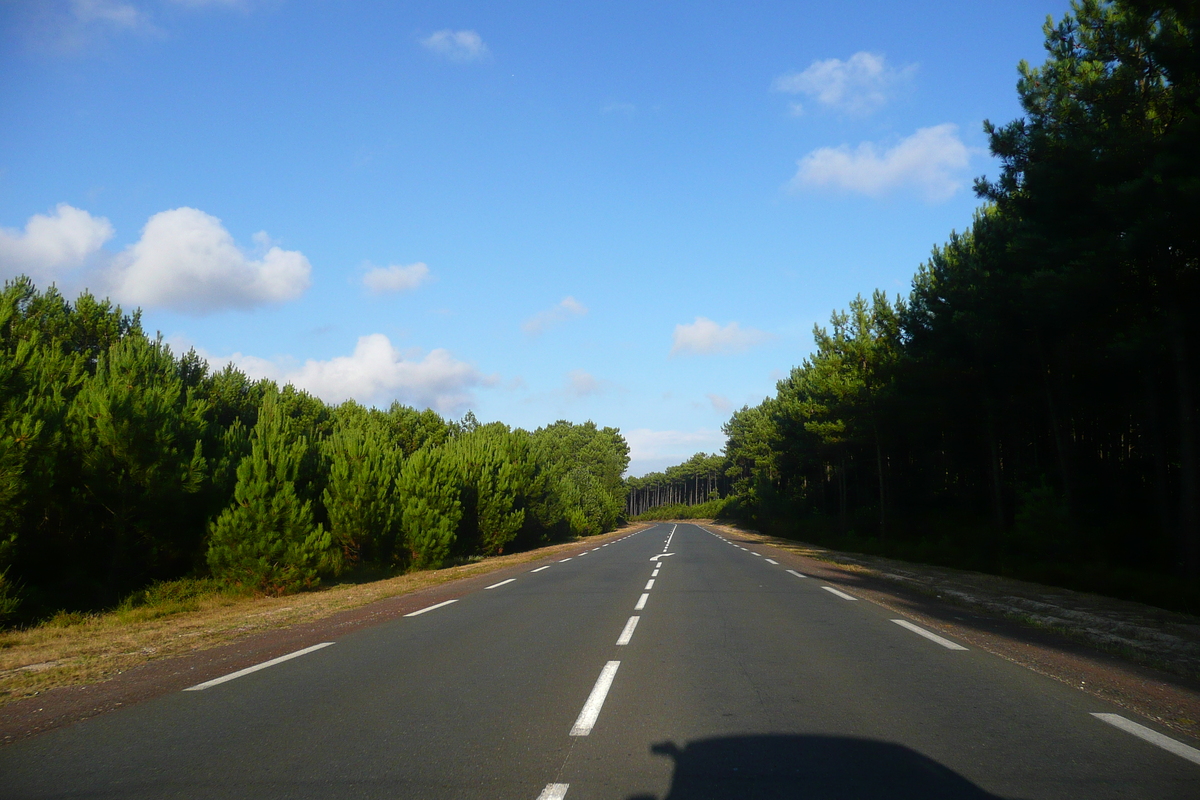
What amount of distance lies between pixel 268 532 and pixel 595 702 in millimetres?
12988

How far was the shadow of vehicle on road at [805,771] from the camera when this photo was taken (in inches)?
154

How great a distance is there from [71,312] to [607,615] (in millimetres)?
27857

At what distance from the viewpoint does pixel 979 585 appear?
53.5ft

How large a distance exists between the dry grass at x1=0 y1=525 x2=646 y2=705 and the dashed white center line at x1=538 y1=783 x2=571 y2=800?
5675mm

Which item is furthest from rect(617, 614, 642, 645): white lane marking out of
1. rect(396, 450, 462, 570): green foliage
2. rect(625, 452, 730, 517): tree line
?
rect(625, 452, 730, 517): tree line

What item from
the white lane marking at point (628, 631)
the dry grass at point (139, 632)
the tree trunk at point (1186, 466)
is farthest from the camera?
the tree trunk at point (1186, 466)

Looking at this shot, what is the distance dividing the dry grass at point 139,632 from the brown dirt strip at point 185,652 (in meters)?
0.02

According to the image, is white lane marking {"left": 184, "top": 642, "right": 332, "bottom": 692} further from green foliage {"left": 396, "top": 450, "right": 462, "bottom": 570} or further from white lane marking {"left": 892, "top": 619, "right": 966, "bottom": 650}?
green foliage {"left": 396, "top": 450, "right": 462, "bottom": 570}

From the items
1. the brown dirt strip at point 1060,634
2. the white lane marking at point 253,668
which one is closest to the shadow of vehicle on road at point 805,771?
the brown dirt strip at point 1060,634

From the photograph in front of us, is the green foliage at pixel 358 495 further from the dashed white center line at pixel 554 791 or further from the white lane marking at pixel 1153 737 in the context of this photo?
the white lane marking at pixel 1153 737

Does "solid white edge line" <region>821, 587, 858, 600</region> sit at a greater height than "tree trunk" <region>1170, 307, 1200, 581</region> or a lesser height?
lesser

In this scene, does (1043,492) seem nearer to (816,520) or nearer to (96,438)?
(96,438)

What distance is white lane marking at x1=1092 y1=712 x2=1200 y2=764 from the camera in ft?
14.7

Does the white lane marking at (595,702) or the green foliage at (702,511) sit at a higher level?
the white lane marking at (595,702)
